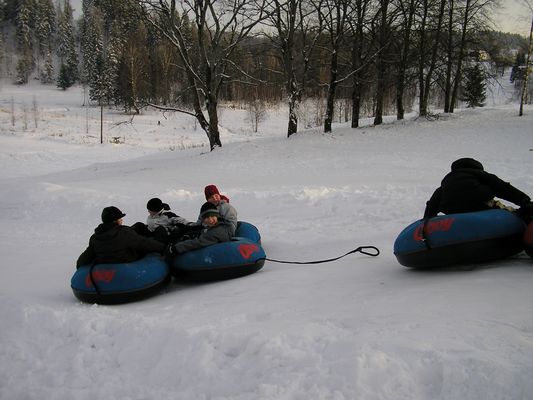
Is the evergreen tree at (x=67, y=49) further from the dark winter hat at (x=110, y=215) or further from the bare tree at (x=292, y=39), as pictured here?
the dark winter hat at (x=110, y=215)

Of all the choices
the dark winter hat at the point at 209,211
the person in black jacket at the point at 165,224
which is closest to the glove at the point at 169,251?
the person in black jacket at the point at 165,224

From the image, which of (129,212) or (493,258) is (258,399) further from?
(129,212)

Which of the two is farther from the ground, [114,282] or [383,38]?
[383,38]

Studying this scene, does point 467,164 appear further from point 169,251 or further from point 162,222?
Answer: point 162,222

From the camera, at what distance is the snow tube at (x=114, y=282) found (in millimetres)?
4719

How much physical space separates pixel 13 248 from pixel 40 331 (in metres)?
4.87

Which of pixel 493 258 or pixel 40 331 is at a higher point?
pixel 493 258

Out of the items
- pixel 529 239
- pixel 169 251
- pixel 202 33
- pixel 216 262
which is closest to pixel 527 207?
pixel 529 239

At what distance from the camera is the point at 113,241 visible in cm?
480

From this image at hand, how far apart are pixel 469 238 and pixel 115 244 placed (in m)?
4.13

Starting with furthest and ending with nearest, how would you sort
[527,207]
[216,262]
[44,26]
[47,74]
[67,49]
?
[44,26] → [67,49] → [47,74] → [216,262] → [527,207]

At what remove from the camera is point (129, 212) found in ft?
33.1

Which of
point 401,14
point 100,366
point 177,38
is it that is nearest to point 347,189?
point 100,366

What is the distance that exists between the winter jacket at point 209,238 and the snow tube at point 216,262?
3.0 inches
